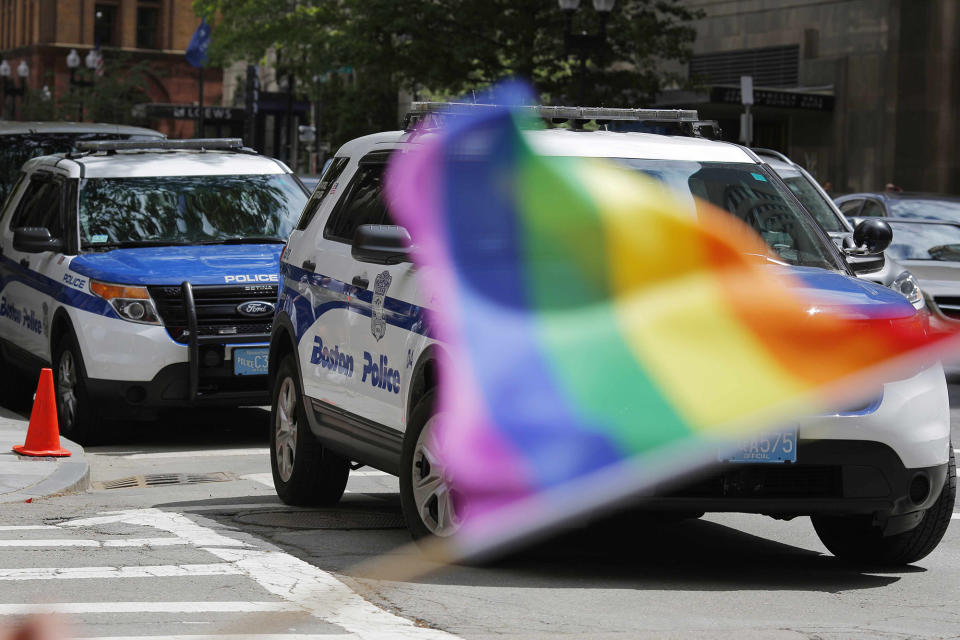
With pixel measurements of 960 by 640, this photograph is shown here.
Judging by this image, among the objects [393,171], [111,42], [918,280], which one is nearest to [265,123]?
[111,42]

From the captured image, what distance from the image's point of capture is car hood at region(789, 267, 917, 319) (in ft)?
23.8

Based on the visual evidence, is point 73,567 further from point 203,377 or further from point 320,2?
point 320,2

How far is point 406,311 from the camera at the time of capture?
7.92 m

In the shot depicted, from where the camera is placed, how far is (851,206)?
21.3 metres

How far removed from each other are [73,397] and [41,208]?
7.45ft

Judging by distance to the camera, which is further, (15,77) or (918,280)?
(15,77)

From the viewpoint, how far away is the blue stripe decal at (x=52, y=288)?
40.5 feet

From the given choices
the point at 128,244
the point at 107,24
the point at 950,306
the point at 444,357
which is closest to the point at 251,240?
the point at 128,244

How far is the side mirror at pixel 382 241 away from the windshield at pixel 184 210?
562 centimetres

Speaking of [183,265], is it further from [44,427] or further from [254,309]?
[44,427]

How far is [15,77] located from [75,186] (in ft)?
321

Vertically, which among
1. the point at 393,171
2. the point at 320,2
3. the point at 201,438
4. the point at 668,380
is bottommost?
the point at 201,438

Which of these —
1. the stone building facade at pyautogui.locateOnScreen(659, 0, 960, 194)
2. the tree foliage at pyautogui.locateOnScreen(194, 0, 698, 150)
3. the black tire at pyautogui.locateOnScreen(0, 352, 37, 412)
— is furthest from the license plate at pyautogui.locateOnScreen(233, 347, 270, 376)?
the stone building facade at pyautogui.locateOnScreen(659, 0, 960, 194)

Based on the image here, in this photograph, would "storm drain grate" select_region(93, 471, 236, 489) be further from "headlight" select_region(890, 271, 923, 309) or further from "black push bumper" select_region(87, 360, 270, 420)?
"headlight" select_region(890, 271, 923, 309)
